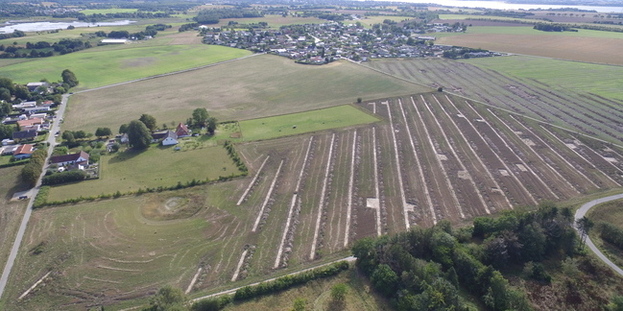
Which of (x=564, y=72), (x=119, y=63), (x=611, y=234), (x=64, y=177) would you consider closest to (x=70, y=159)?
(x=64, y=177)

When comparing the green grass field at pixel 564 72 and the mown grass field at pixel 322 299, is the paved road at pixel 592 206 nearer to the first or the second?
the mown grass field at pixel 322 299

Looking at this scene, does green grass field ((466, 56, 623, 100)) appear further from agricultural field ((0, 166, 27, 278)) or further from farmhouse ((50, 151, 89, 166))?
agricultural field ((0, 166, 27, 278))

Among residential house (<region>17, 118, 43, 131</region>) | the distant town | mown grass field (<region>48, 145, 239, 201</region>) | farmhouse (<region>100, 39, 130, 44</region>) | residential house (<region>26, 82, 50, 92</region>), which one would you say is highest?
the distant town

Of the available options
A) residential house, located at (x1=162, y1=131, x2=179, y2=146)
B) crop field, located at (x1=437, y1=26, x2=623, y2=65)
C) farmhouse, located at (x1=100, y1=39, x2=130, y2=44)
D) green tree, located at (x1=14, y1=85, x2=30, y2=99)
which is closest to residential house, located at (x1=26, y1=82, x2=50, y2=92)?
green tree, located at (x1=14, y1=85, x2=30, y2=99)

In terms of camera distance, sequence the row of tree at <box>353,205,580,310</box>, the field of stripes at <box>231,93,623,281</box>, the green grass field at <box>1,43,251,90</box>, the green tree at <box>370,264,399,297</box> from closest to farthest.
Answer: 1. the row of tree at <box>353,205,580,310</box>
2. the green tree at <box>370,264,399,297</box>
3. the field of stripes at <box>231,93,623,281</box>
4. the green grass field at <box>1,43,251,90</box>

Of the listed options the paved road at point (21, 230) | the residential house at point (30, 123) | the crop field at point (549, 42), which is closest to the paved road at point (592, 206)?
the paved road at point (21, 230)

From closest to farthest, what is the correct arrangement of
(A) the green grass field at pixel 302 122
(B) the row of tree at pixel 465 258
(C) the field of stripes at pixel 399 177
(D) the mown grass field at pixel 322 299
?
(B) the row of tree at pixel 465 258, (D) the mown grass field at pixel 322 299, (C) the field of stripes at pixel 399 177, (A) the green grass field at pixel 302 122
